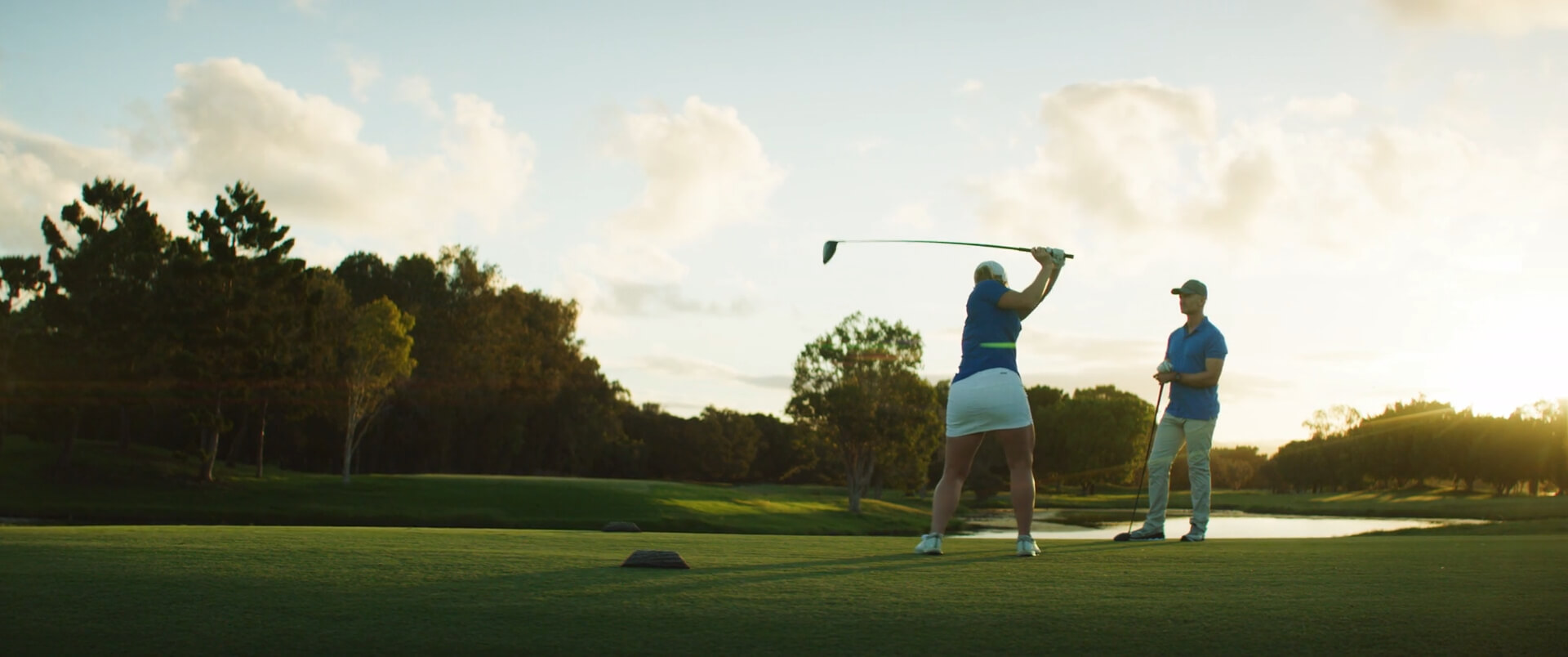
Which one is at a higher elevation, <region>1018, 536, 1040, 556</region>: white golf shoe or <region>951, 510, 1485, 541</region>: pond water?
<region>1018, 536, 1040, 556</region>: white golf shoe

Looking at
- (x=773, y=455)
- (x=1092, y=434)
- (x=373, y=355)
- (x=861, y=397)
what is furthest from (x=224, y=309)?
(x=773, y=455)

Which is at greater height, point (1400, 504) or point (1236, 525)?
point (1400, 504)

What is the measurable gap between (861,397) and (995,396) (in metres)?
39.3

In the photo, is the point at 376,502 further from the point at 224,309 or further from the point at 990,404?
A: the point at 990,404

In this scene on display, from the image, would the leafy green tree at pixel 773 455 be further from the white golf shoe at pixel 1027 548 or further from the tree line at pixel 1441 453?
the white golf shoe at pixel 1027 548

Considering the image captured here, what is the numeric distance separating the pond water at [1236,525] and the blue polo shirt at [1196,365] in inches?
890

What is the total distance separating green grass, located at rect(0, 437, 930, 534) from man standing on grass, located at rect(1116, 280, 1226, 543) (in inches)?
1041

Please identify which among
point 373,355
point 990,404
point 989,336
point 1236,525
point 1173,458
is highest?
point 373,355

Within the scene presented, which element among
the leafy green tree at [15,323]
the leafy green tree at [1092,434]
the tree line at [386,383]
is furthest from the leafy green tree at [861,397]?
the leafy green tree at [1092,434]

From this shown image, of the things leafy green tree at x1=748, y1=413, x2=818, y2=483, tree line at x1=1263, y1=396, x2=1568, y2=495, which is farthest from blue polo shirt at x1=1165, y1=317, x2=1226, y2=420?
leafy green tree at x1=748, y1=413, x2=818, y2=483

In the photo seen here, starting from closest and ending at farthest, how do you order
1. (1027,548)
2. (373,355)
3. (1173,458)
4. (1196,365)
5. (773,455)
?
(1027,548) < (1196,365) < (1173,458) < (373,355) < (773,455)

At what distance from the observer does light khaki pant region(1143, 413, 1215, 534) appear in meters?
10.9

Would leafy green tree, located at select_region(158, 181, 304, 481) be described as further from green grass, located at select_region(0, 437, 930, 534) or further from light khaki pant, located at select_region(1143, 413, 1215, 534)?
light khaki pant, located at select_region(1143, 413, 1215, 534)

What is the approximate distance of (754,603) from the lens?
4762 millimetres
